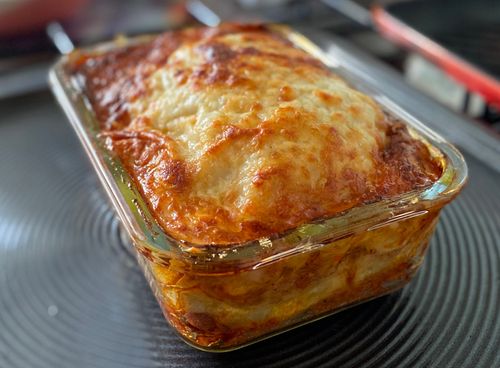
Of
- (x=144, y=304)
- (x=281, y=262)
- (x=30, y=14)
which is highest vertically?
(x=30, y=14)

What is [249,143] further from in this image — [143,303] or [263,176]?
[143,303]

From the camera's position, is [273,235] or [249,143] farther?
[249,143]

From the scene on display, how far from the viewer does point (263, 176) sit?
0.78 m

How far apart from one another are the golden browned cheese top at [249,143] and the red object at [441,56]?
0.50 metres

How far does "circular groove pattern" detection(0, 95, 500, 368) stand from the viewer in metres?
0.82

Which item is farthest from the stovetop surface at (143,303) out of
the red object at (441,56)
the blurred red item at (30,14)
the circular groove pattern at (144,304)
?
the blurred red item at (30,14)

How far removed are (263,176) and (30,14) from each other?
1341mm

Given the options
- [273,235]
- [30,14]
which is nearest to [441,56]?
[273,235]

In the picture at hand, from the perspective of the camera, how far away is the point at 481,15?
5.98ft

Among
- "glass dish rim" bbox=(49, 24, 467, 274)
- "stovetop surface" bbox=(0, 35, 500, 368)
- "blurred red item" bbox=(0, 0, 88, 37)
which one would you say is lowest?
"stovetop surface" bbox=(0, 35, 500, 368)

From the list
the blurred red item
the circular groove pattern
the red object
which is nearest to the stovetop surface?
the circular groove pattern

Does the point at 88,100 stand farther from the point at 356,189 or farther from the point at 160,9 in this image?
the point at 160,9

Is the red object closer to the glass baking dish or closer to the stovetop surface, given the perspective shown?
the stovetop surface

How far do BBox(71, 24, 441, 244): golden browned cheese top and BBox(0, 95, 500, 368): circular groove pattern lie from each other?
0.19 m
